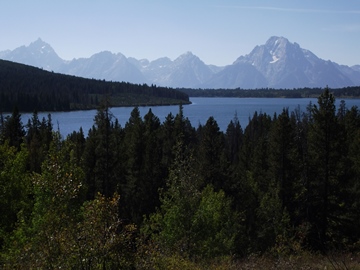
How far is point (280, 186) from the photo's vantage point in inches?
1475

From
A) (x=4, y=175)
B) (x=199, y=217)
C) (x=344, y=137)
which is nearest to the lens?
(x=199, y=217)

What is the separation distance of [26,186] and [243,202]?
2568cm

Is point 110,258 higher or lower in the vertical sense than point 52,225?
lower

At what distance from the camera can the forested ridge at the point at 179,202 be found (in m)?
10.2

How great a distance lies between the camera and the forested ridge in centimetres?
1017

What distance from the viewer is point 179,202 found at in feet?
73.2

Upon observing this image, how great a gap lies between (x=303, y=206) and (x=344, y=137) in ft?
A: 27.0

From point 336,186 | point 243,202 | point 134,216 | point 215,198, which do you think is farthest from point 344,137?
point 134,216

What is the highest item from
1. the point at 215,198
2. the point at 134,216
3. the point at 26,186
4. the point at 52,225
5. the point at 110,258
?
the point at 52,225

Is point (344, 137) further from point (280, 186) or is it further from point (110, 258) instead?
point (110, 258)

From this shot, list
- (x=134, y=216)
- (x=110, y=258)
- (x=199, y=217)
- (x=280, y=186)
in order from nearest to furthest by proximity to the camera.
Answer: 1. (x=110, y=258)
2. (x=199, y=217)
3. (x=280, y=186)
4. (x=134, y=216)

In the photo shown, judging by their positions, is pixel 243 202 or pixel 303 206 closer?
pixel 303 206

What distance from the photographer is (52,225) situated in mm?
10211

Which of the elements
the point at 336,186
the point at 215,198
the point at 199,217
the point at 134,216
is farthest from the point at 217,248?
the point at 134,216
